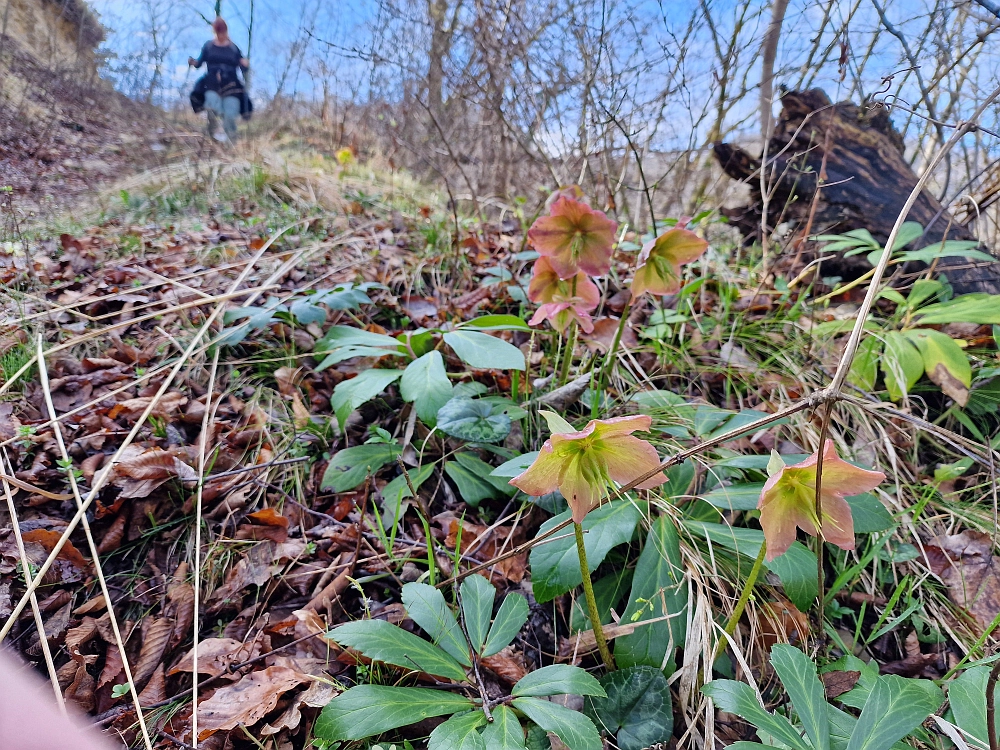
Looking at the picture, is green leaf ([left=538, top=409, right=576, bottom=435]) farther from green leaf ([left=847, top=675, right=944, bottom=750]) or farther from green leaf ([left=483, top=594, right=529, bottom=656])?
green leaf ([left=847, top=675, right=944, bottom=750])

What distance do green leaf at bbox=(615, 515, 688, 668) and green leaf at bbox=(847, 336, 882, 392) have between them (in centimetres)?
92

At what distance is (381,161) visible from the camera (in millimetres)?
6266

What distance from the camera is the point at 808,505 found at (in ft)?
2.37

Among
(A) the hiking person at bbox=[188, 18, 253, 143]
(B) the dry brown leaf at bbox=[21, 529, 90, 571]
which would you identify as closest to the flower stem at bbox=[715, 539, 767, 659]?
(B) the dry brown leaf at bbox=[21, 529, 90, 571]

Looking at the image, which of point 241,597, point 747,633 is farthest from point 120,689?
point 747,633

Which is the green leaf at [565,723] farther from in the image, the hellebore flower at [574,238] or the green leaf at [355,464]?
the hellebore flower at [574,238]

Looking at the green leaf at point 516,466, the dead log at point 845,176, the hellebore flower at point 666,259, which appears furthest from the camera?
the dead log at point 845,176

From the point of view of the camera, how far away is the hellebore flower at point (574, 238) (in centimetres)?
119

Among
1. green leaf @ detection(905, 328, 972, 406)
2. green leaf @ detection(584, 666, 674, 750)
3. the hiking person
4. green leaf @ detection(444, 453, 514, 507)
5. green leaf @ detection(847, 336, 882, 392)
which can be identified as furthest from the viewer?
the hiking person

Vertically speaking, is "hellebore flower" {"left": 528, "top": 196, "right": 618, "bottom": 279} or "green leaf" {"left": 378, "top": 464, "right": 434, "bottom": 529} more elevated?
"hellebore flower" {"left": 528, "top": 196, "right": 618, "bottom": 279}

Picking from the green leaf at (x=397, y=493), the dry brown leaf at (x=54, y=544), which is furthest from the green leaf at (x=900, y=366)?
the dry brown leaf at (x=54, y=544)

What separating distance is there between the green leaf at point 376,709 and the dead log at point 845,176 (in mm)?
2188

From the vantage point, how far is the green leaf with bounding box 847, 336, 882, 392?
153 centimetres

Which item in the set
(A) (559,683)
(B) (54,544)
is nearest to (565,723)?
(A) (559,683)
